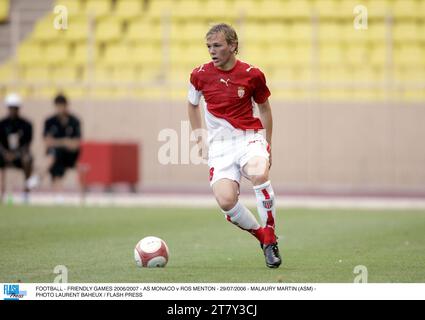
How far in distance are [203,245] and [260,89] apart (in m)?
2.69

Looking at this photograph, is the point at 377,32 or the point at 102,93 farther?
the point at 102,93

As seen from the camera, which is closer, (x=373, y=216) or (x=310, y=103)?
(x=373, y=216)

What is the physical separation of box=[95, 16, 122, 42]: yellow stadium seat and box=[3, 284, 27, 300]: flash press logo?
61.1 feet

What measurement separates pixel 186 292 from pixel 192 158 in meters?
15.0

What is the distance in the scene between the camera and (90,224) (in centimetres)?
1473

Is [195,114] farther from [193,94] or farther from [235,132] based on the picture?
[235,132]

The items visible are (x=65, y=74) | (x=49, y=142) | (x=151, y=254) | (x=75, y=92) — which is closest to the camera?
(x=151, y=254)

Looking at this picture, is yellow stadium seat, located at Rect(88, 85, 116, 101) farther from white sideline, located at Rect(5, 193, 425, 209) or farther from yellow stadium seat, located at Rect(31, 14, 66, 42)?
white sideline, located at Rect(5, 193, 425, 209)

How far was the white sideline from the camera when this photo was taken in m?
19.1

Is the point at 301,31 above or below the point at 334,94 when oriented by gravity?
above

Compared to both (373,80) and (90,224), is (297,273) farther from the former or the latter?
(373,80)

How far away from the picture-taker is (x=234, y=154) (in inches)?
386

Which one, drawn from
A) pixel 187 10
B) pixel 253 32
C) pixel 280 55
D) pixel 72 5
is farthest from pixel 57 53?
pixel 280 55

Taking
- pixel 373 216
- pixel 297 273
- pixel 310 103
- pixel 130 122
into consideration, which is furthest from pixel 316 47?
pixel 297 273
